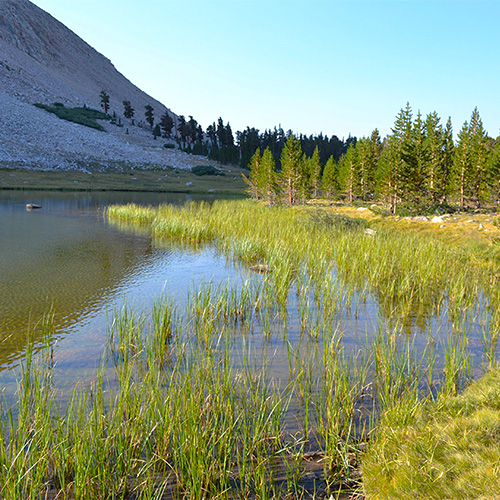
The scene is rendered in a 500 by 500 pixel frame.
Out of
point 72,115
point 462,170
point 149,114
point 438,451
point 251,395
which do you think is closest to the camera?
point 438,451

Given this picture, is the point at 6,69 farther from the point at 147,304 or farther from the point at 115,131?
the point at 147,304

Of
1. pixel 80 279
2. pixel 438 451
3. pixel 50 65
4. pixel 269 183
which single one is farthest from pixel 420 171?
pixel 50 65

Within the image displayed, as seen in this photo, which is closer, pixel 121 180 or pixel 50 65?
pixel 121 180

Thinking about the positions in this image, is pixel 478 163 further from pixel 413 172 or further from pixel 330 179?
pixel 330 179

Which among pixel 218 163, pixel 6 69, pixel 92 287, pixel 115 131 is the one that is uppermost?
pixel 6 69

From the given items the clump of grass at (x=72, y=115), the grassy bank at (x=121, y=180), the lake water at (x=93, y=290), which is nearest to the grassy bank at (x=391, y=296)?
the lake water at (x=93, y=290)

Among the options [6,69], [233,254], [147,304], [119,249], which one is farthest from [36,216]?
[6,69]

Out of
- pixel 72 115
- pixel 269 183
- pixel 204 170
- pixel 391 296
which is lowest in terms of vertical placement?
pixel 391 296

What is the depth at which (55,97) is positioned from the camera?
103625 mm

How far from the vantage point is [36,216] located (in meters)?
24.5

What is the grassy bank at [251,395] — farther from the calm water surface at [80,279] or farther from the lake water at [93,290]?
the calm water surface at [80,279]

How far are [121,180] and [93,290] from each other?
179 feet

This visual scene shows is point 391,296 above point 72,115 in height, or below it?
below

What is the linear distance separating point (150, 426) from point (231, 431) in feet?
2.77
